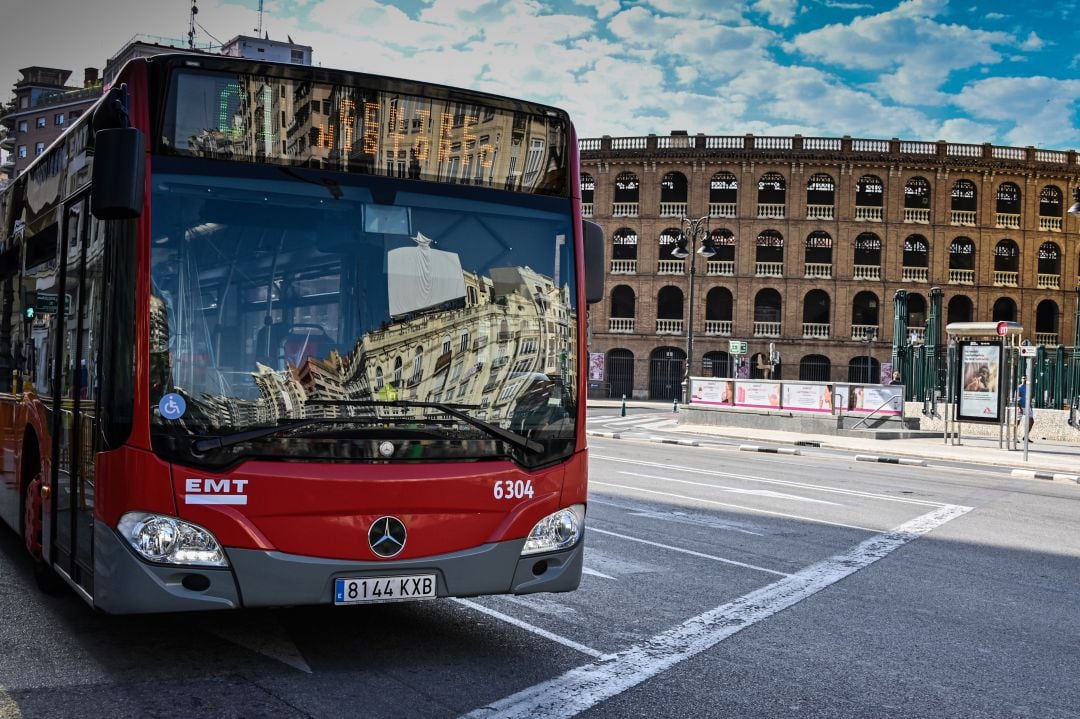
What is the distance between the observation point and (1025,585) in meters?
8.05

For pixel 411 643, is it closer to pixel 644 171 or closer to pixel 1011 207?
pixel 644 171

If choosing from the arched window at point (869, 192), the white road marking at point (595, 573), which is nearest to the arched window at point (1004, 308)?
the arched window at point (869, 192)

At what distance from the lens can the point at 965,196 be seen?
58969 millimetres

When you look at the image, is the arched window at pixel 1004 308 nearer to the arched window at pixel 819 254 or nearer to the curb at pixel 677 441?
the arched window at pixel 819 254

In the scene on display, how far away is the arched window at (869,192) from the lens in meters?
58.6

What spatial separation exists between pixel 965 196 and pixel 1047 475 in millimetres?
44314

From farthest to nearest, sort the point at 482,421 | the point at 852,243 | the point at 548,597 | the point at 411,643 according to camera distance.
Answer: the point at 852,243 → the point at 548,597 → the point at 411,643 → the point at 482,421

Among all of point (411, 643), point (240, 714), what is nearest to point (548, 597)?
point (411, 643)

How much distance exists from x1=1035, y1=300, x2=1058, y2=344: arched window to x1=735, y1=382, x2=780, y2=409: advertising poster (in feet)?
114

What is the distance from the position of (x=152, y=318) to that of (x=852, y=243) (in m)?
57.6

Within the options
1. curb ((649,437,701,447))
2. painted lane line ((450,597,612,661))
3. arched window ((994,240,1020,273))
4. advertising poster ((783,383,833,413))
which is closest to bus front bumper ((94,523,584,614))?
painted lane line ((450,597,612,661))

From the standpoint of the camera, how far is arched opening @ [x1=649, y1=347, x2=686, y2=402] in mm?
58719

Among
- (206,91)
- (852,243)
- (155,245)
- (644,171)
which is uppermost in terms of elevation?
(644,171)

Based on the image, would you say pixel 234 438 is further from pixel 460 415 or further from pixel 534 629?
pixel 534 629
